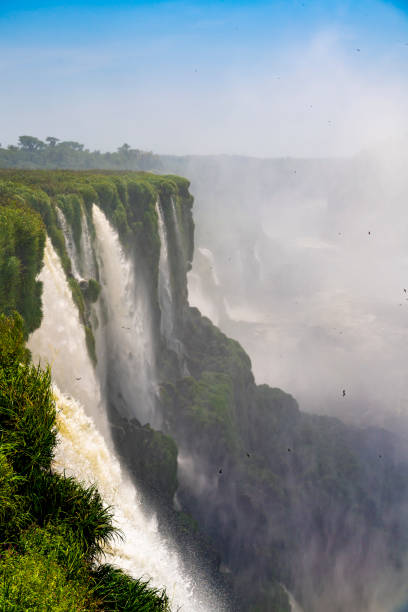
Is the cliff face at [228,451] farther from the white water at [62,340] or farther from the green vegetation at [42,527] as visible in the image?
the green vegetation at [42,527]

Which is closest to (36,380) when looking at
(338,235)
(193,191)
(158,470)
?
(158,470)

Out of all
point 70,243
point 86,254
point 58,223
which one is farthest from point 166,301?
point 58,223

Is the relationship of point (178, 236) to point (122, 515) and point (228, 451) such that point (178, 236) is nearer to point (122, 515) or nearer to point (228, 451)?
point (228, 451)

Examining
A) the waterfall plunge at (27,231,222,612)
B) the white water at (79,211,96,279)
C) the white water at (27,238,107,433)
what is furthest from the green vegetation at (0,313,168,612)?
the white water at (79,211,96,279)

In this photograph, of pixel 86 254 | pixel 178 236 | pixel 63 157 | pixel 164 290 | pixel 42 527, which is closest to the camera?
pixel 42 527

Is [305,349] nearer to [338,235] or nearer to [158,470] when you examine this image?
[158,470]

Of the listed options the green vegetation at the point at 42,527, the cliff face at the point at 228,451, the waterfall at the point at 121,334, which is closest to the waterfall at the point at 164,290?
the cliff face at the point at 228,451

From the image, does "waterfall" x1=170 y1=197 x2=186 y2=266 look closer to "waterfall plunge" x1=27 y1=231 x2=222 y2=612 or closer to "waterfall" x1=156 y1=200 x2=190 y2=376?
"waterfall" x1=156 y1=200 x2=190 y2=376
